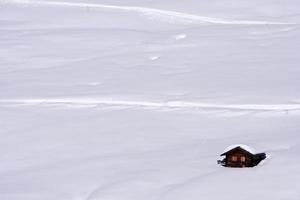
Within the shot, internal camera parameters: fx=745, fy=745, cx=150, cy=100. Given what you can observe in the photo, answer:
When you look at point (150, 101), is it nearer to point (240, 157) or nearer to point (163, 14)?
point (240, 157)

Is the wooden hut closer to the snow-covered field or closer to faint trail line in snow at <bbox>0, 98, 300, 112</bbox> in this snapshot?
the snow-covered field

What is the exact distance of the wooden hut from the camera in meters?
4.69

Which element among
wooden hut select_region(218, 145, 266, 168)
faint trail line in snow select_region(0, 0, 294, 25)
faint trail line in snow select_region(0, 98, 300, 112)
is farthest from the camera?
faint trail line in snow select_region(0, 0, 294, 25)

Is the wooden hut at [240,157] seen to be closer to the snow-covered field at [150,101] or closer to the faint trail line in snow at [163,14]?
the snow-covered field at [150,101]

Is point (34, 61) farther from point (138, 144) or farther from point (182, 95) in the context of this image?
point (138, 144)

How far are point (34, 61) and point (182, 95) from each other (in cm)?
260

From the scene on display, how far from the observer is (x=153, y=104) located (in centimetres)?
668

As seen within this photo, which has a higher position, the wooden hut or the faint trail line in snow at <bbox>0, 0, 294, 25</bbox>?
the faint trail line in snow at <bbox>0, 0, 294, 25</bbox>

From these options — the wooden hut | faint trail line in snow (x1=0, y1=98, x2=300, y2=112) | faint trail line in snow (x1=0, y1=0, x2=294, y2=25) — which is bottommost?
faint trail line in snow (x1=0, y1=98, x2=300, y2=112)

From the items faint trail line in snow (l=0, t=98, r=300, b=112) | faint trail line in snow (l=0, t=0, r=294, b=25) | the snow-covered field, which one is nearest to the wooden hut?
the snow-covered field

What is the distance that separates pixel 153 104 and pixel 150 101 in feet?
0.28

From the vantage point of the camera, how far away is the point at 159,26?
10.7 m

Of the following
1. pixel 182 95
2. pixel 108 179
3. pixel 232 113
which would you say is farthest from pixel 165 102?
pixel 108 179

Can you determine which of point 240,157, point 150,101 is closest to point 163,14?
point 150,101
